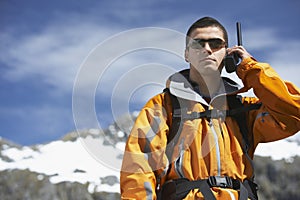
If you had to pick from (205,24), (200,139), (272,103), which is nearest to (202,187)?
(200,139)

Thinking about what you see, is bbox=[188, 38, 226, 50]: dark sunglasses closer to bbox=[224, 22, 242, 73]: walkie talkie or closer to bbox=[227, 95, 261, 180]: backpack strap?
bbox=[224, 22, 242, 73]: walkie talkie

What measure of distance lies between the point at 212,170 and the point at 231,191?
27cm

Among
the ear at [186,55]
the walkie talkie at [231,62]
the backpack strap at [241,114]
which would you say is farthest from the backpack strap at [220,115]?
the ear at [186,55]

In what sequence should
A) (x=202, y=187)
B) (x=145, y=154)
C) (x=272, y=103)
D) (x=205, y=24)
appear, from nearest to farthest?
Answer: (x=202, y=187)
(x=145, y=154)
(x=272, y=103)
(x=205, y=24)

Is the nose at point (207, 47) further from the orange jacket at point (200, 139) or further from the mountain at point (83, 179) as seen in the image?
the mountain at point (83, 179)

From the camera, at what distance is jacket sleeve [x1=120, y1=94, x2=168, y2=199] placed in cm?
486

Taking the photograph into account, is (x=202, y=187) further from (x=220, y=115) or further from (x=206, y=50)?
(x=206, y=50)

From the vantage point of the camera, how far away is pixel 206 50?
5.57 metres

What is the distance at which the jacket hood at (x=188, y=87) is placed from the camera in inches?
215

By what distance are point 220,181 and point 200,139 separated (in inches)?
18.8

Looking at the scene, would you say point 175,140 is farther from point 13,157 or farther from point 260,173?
point 13,157

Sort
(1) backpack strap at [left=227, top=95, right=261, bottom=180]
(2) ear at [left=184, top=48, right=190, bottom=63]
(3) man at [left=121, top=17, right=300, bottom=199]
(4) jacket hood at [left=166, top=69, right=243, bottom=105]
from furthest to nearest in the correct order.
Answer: (2) ear at [left=184, top=48, right=190, bottom=63], (4) jacket hood at [left=166, top=69, right=243, bottom=105], (1) backpack strap at [left=227, top=95, right=261, bottom=180], (3) man at [left=121, top=17, right=300, bottom=199]

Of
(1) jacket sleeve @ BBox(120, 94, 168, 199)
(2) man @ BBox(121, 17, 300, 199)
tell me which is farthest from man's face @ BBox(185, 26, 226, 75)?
(1) jacket sleeve @ BBox(120, 94, 168, 199)

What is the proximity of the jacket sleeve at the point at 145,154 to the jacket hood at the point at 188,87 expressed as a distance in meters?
0.22
